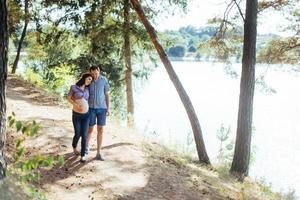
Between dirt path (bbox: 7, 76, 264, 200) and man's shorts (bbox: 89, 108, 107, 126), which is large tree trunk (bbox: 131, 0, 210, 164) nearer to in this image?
dirt path (bbox: 7, 76, 264, 200)

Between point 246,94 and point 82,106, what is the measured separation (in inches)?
194

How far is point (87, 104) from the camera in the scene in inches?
353

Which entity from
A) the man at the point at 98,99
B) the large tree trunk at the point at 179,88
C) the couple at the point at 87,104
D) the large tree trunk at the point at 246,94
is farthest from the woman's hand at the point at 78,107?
the large tree trunk at the point at 246,94

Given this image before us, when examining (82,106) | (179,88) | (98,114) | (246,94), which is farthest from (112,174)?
(246,94)

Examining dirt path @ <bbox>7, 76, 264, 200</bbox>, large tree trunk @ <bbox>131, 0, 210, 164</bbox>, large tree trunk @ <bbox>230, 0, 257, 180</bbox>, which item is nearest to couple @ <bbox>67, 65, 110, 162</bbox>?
dirt path @ <bbox>7, 76, 264, 200</bbox>

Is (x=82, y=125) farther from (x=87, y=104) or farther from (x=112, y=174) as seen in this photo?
(x=112, y=174)

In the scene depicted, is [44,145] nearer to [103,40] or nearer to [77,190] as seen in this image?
[77,190]

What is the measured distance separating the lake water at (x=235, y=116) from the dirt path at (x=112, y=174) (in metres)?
3.50

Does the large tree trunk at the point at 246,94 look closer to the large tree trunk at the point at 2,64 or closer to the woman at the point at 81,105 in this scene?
the woman at the point at 81,105

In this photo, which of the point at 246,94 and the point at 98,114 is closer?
the point at 98,114

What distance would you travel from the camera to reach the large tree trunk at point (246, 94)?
38.9ft

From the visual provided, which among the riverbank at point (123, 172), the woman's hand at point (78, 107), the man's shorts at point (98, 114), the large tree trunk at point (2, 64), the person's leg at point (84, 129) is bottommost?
the riverbank at point (123, 172)

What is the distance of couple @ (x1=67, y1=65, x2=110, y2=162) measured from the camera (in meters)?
8.92

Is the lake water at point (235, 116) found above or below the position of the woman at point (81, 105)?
below
